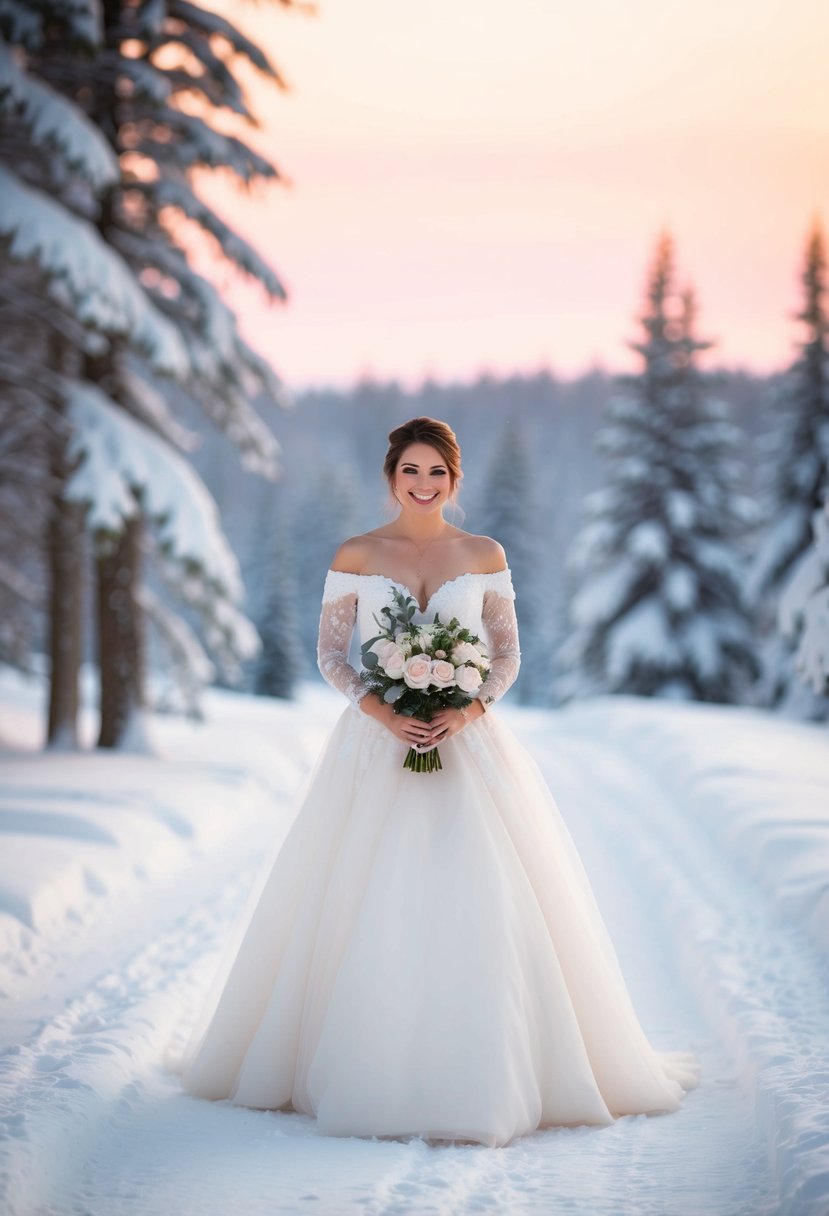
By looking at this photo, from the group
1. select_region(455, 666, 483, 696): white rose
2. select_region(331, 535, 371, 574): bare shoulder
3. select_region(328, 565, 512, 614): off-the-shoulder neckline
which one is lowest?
select_region(455, 666, 483, 696): white rose

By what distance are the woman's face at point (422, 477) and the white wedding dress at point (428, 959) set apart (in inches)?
16.7

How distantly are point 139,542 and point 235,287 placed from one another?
343cm

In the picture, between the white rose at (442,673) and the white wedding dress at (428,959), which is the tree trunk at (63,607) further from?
the white rose at (442,673)

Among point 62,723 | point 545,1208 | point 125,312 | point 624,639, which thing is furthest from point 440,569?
point 624,639

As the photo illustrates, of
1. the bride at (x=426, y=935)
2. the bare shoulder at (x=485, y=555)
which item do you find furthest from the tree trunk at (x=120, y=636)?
the bare shoulder at (x=485, y=555)

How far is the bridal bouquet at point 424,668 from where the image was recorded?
13.9ft

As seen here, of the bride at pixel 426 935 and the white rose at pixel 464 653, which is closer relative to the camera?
the bride at pixel 426 935

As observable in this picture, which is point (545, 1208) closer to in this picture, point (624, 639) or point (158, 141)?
point (158, 141)

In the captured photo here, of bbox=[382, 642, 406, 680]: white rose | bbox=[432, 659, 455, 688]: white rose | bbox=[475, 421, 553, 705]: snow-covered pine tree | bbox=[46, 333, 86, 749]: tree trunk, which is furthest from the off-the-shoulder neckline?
bbox=[475, 421, 553, 705]: snow-covered pine tree

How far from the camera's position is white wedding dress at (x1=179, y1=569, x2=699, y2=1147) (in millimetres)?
4016

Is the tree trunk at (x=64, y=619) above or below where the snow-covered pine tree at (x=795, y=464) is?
below

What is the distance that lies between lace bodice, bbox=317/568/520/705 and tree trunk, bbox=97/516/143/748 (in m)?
8.14

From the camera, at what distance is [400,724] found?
4.36 metres

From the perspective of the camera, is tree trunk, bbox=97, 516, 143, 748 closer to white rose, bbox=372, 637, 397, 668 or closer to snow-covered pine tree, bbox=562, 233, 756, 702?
white rose, bbox=372, 637, 397, 668
